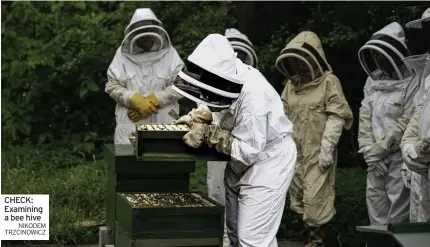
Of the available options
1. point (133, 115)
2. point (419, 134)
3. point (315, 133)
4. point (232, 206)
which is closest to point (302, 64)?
point (315, 133)

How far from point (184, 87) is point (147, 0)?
21.6 feet

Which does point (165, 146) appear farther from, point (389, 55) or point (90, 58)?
point (90, 58)

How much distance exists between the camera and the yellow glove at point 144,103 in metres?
6.57

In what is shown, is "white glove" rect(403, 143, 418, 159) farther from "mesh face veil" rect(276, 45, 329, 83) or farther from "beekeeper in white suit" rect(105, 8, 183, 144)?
"beekeeper in white suit" rect(105, 8, 183, 144)

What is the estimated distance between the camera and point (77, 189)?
768cm

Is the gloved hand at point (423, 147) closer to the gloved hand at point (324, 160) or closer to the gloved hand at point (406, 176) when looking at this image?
the gloved hand at point (406, 176)

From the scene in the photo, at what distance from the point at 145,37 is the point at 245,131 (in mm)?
2696

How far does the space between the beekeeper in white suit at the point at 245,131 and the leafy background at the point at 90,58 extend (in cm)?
345

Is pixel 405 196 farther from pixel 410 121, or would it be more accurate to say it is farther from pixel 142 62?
pixel 142 62

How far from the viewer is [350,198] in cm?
761

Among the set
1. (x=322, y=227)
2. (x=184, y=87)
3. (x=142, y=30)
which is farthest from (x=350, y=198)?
(x=184, y=87)

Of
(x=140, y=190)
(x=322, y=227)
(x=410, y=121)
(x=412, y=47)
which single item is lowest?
(x=322, y=227)

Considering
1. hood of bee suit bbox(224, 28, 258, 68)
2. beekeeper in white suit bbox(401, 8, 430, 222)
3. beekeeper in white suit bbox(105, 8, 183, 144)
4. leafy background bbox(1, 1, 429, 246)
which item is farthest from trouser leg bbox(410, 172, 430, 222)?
leafy background bbox(1, 1, 429, 246)

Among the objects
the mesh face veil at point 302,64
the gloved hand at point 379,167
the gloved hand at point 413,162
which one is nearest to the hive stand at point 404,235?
the gloved hand at point 413,162
